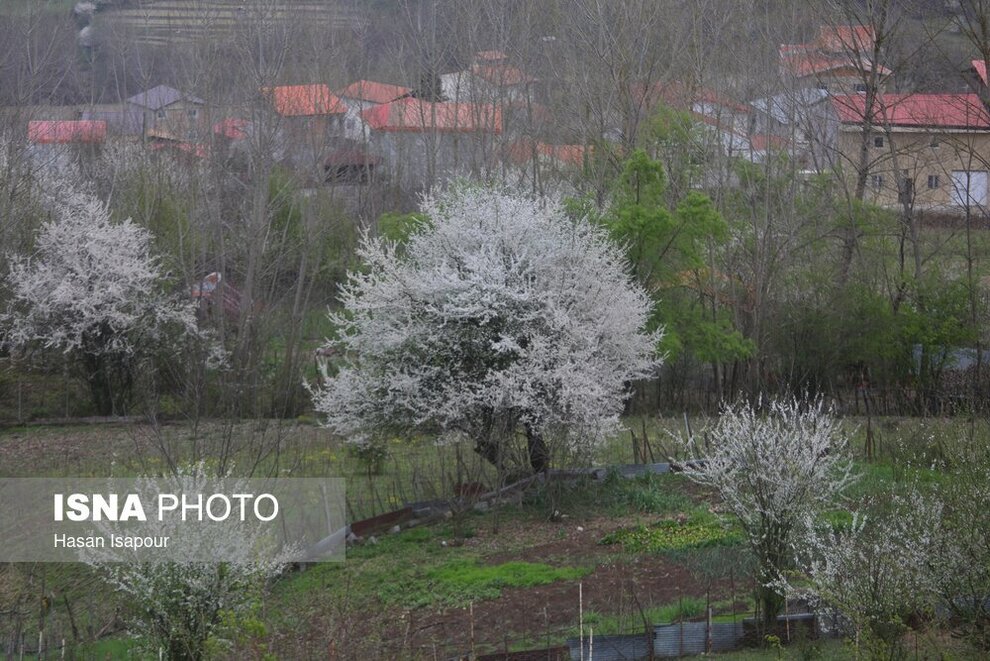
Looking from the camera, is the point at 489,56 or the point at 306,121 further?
the point at 489,56

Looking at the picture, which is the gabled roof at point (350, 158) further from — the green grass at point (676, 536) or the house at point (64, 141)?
the green grass at point (676, 536)

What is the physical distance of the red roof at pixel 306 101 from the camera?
3434 cm

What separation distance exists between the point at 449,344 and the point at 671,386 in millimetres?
10783

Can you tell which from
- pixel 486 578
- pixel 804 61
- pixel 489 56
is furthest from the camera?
pixel 489 56

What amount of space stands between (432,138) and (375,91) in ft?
28.1

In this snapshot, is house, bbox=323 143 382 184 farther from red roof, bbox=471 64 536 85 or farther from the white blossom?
the white blossom

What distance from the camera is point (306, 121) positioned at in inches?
1405

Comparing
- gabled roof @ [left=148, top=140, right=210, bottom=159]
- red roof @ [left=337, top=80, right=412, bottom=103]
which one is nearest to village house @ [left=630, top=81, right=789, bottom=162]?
red roof @ [left=337, top=80, right=412, bottom=103]

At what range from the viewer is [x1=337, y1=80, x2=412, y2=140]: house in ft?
134

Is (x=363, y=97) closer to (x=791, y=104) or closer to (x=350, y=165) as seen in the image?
(x=350, y=165)

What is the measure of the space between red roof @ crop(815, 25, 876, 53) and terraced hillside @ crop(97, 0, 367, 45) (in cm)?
1547

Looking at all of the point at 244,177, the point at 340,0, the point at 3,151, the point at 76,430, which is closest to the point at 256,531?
the point at 76,430

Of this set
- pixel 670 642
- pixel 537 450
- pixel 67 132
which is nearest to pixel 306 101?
pixel 67 132

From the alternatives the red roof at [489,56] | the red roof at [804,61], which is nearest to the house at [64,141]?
the red roof at [489,56]
